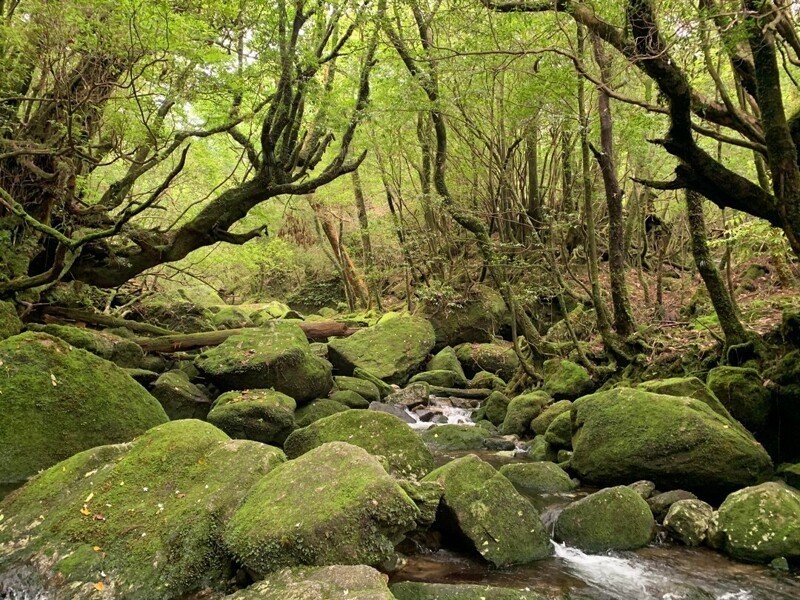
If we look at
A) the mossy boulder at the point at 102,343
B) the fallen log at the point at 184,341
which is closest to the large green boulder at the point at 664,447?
the fallen log at the point at 184,341

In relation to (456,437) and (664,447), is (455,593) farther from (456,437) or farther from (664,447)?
(456,437)

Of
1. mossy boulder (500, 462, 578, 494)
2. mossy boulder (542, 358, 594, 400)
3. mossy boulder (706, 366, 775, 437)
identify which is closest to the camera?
mossy boulder (500, 462, 578, 494)

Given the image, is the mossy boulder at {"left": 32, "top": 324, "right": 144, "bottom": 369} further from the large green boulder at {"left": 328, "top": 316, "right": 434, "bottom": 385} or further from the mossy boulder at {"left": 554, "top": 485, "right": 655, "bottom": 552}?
the mossy boulder at {"left": 554, "top": 485, "right": 655, "bottom": 552}

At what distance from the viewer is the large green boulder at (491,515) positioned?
4.90 metres

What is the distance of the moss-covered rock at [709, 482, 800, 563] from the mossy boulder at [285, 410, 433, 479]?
3.01 m

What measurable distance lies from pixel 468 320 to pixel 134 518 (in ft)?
44.0

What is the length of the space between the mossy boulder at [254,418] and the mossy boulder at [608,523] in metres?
4.34

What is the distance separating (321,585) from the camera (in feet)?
10.8

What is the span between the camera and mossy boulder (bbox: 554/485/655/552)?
5301 millimetres

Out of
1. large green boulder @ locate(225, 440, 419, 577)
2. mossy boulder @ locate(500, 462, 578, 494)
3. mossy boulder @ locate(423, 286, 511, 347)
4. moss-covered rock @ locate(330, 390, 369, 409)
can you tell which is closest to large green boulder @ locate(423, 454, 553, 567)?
large green boulder @ locate(225, 440, 419, 577)

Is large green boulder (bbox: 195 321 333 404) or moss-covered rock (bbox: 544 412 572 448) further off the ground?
large green boulder (bbox: 195 321 333 404)

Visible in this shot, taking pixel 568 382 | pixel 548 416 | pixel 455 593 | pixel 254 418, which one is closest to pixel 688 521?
pixel 455 593

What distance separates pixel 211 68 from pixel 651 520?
8.78m

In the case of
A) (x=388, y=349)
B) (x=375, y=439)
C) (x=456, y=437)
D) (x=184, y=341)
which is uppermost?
(x=184, y=341)
